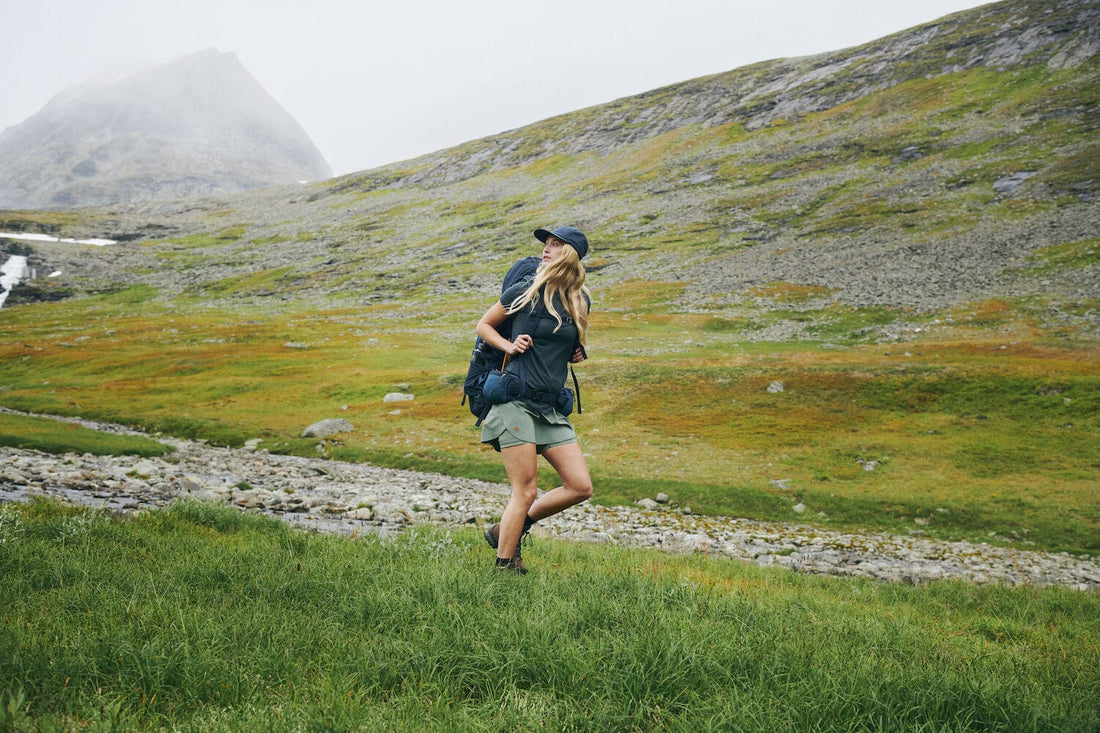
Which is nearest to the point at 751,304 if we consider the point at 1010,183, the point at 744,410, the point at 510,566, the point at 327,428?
the point at 744,410

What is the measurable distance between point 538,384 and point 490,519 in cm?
898

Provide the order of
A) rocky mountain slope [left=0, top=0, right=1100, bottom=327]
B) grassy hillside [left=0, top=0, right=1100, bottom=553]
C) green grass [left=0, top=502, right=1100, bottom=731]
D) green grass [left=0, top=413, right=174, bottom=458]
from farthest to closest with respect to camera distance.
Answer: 1. rocky mountain slope [left=0, top=0, right=1100, bottom=327]
2. grassy hillside [left=0, top=0, right=1100, bottom=553]
3. green grass [left=0, top=413, right=174, bottom=458]
4. green grass [left=0, top=502, right=1100, bottom=731]

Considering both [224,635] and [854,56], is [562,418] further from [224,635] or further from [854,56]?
[854,56]

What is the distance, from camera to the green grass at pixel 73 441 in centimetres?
2317

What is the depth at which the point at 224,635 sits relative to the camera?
3828 mm

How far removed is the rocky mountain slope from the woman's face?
176 feet

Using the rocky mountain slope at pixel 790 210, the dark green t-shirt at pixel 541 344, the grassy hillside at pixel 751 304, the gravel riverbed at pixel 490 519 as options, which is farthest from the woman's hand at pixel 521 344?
the rocky mountain slope at pixel 790 210

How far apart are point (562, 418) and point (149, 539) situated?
5015mm

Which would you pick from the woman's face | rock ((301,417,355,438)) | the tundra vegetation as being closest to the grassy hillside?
the tundra vegetation

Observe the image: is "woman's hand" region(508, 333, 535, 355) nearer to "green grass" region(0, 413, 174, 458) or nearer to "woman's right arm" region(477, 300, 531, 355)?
"woman's right arm" region(477, 300, 531, 355)

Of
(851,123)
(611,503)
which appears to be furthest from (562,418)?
(851,123)

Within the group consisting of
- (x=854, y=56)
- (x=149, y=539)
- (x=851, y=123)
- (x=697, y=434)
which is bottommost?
(x=697, y=434)

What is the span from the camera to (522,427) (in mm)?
6227

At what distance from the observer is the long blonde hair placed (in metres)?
6.30
